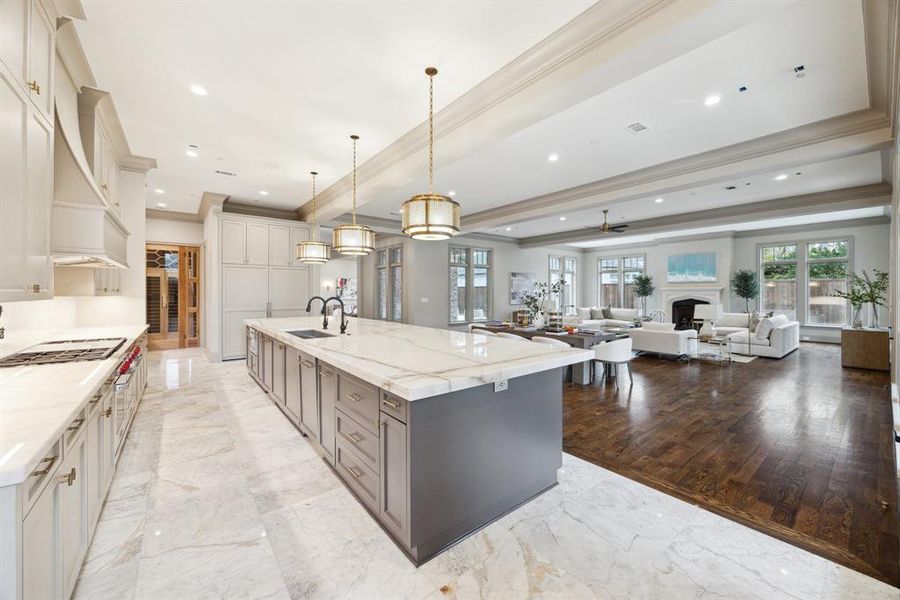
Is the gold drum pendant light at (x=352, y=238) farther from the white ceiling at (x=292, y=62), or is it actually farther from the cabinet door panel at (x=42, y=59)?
the cabinet door panel at (x=42, y=59)

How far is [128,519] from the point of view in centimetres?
209

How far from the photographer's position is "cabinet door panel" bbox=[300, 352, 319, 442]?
2828 millimetres

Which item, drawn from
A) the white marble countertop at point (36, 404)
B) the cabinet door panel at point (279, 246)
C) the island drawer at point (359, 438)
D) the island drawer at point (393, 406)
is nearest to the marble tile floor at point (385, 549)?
the island drawer at point (359, 438)

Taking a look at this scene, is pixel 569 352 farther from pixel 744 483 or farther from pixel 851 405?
pixel 851 405

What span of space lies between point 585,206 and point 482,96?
3.74m

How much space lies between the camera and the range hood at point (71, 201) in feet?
7.80

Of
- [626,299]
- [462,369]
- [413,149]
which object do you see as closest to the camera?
A: [462,369]

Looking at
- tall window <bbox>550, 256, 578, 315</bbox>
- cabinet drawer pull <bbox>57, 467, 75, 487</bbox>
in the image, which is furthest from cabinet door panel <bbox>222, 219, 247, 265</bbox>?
tall window <bbox>550, 256, 578, 315</bbox>

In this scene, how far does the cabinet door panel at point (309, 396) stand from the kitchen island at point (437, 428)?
0.02 metres

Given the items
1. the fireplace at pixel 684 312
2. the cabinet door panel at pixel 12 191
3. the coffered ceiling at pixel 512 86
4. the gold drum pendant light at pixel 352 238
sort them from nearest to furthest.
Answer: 1. the cabinet door panel at pixel 12 191
2. the coffered ceiling at pixel 512 86
3. the gold drum pendant light at pixel 352 238
4. the fireplace at pixel 684 312

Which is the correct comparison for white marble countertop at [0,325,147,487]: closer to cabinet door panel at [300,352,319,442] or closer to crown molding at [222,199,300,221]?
cabinet door panel at [300,352,319,442]

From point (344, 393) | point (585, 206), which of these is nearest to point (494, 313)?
point (585, 206)

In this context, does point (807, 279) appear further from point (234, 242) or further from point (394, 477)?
point (234, 242)

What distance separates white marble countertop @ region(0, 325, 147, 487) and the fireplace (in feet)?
43.9
